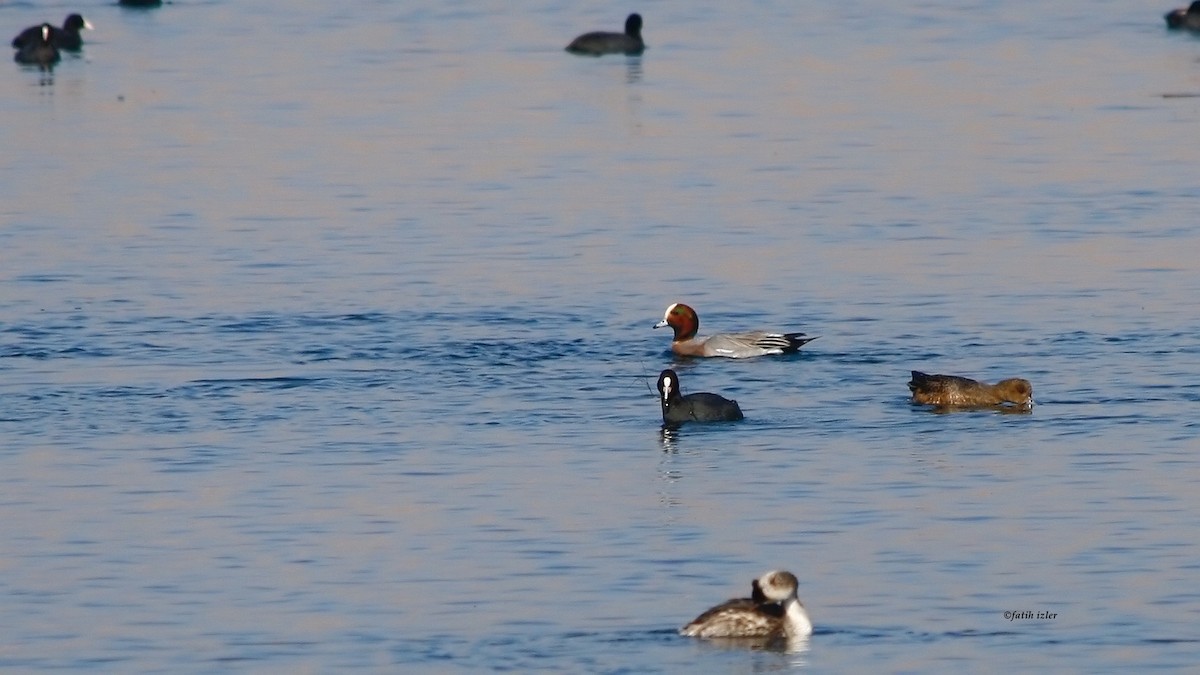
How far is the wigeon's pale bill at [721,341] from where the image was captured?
76.5ft

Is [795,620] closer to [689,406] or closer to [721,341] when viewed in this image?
[689,406]

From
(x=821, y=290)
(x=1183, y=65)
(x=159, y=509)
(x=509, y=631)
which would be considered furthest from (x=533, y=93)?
(x=509, y=631)

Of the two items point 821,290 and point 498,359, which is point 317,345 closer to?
point 498,359

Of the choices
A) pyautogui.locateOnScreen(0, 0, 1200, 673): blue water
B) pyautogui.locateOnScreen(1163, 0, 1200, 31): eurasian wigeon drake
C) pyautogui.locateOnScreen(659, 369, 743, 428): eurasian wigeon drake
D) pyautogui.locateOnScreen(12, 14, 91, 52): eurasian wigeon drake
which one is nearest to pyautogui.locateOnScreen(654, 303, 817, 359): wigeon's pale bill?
pyautogui.locateOnScreen(0, 0, 1200, 673): blue water

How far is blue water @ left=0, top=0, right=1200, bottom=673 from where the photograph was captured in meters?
15.0

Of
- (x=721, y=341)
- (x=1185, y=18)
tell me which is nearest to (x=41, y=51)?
(x=1185, y=18)

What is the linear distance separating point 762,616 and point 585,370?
8737 millimetres

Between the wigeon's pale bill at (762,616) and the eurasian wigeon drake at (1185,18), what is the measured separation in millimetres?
42591

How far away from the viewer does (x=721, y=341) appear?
2405 cm

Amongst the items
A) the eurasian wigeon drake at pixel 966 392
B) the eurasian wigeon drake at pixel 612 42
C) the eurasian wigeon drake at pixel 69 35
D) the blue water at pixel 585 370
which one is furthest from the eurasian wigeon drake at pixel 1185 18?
the eurasian wigeon drake at pixel 966 392

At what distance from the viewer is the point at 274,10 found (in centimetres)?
6512

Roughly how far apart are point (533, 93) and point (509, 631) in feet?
106

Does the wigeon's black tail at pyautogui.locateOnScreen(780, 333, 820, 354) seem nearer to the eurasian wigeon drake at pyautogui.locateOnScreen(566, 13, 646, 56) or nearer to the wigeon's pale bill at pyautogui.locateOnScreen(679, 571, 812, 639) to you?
the wigeon's pale bill at pyautogui.locateOnScreen(679, 571, 812, 639)

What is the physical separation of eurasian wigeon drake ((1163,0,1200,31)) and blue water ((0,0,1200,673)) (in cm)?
780
